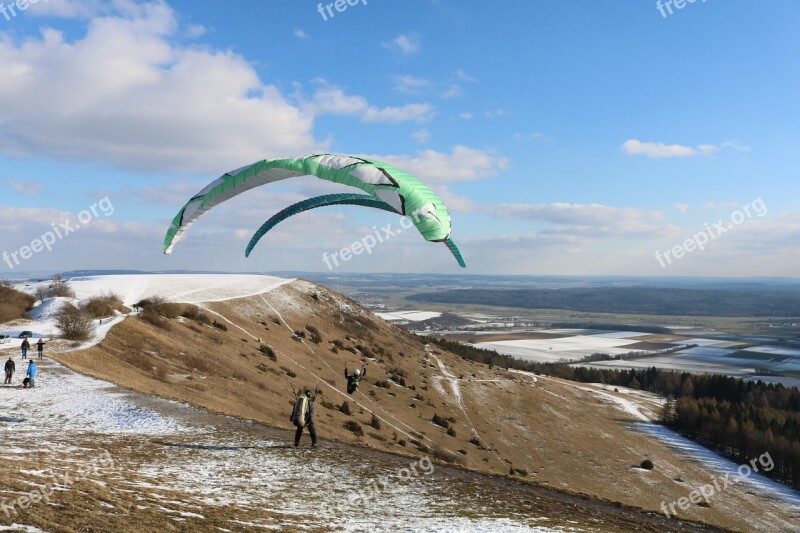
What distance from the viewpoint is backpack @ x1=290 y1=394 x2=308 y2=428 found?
53.4 feet

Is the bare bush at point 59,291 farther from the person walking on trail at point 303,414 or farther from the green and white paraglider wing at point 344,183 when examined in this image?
the person walking on trail at point 303,414

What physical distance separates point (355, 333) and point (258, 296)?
47.1 ft

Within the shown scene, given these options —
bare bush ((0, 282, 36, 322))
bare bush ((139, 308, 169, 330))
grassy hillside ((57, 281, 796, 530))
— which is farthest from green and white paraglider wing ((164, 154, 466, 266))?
bare bush ((0, 282, 36, 322))

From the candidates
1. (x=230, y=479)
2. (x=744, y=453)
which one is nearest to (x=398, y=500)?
(x=230, y=479)

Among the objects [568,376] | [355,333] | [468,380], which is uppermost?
[355,333]

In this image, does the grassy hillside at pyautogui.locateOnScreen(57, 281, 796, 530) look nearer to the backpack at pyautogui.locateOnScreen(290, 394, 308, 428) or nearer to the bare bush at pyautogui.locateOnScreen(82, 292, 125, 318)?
the backpack at pyautogui.locateOnScreen(290, 394, 308, 428)

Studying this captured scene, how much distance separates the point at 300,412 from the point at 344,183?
26.1 feet

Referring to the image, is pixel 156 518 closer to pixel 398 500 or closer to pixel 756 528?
pixel 398 500

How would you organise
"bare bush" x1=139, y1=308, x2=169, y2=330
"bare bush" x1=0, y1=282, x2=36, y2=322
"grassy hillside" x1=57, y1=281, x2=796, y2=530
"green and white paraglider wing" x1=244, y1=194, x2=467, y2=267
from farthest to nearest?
"bare bush" x1=139, y1=308, x2=169, y2=330 < "bare bush" x1=0, y1=282, x2=36, y2=322 < "grassy hillside" x1=57, y1=281, x2=796, y2=530 < "green and white paraglider wing" x1=244, y1=194, x2=467, y2=267

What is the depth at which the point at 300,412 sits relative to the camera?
16.3m

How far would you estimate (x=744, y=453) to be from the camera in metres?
59.6

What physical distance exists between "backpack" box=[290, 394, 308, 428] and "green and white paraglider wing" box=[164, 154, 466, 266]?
645 centimetres

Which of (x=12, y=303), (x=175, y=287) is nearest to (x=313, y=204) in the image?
(x=12, y=303)

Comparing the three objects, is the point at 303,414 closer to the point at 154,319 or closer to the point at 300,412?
the point at 300,412
